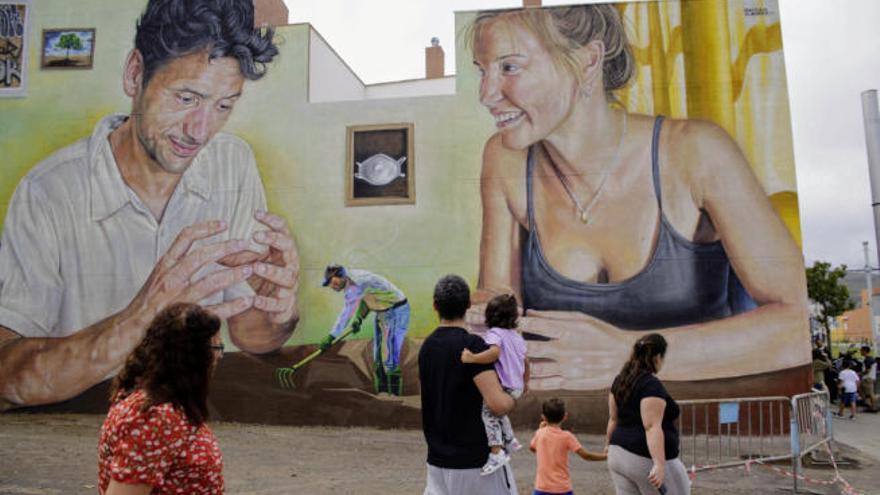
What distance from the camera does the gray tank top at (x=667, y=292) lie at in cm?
1370

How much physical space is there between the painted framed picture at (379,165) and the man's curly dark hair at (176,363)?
12123 mm

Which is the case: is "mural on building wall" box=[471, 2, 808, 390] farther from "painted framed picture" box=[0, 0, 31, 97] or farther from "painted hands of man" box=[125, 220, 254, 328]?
"painted framed picture" box=[0, 0, 31, 97]

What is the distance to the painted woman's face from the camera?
47.5 feet

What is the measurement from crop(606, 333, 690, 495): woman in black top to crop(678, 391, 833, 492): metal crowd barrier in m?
4.94

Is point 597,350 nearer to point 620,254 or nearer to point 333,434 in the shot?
point 620,254

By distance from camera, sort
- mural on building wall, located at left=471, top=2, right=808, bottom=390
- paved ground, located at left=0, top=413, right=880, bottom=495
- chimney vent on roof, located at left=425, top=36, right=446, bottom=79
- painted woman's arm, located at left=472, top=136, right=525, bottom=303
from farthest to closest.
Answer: chimney vent on roof, located at left=425, top=36, right=446, bottom=79 → painted woman's arm, located at left=472, top=136, right=525, bottom=303 → mural on building wall, located at left=471, top=2, right=808, bottom=390 → paved ground, located at left=0, top=413, right=880, bottom=495

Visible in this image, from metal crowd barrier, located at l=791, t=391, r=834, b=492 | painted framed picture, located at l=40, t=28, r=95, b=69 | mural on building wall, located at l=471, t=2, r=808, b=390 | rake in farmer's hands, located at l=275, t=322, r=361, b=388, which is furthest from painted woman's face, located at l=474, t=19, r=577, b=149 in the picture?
painted framed picture, located at l=40, t=28, r=95, b=69

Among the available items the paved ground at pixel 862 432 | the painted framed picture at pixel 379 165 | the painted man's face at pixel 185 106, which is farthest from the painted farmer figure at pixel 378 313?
the paved ground at pixel 862 432

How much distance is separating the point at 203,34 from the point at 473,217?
733 cm

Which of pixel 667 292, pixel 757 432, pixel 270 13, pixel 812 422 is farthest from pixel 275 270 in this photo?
pixel 812 422

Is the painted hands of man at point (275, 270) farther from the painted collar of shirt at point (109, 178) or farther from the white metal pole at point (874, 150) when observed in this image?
the white metal pole at point (874, 150)

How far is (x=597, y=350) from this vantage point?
13.7 meters

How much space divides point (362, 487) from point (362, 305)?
5.85 metres

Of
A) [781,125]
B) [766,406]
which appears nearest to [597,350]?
[766,406]
